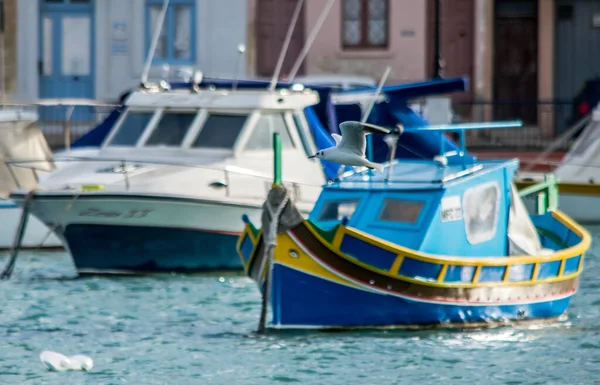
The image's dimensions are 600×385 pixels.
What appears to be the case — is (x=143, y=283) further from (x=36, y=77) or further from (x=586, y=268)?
(x=36, y=77)

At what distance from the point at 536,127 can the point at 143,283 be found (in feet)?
52.4

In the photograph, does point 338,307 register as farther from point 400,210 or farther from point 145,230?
point 145,230

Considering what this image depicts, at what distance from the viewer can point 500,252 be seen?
54.3 ft

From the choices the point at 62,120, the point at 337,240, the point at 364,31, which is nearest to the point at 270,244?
the point at 337,240

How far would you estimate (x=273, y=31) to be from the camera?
37000mm

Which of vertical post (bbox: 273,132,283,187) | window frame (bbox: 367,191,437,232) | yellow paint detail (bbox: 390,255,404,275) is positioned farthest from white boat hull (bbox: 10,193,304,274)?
yellow paint detail (bbox: 390,255,404,275)

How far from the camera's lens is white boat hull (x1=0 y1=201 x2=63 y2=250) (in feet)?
74.6

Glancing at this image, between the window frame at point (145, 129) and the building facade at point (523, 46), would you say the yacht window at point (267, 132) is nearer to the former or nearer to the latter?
the window frame at point (145, 129)

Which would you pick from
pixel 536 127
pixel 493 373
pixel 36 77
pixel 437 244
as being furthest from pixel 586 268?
pixel 36 77

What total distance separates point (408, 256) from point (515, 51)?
73.3 ft

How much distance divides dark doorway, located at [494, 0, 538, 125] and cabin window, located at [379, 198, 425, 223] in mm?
20994

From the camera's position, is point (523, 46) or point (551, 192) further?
point (523, 46)

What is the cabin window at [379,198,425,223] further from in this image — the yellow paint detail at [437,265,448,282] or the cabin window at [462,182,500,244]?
the yellow paint detail at [437,265,448,282]

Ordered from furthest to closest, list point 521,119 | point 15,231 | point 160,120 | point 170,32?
1. point 170,32
2. point 521,119
3. point 15,231
4. point 160,120
